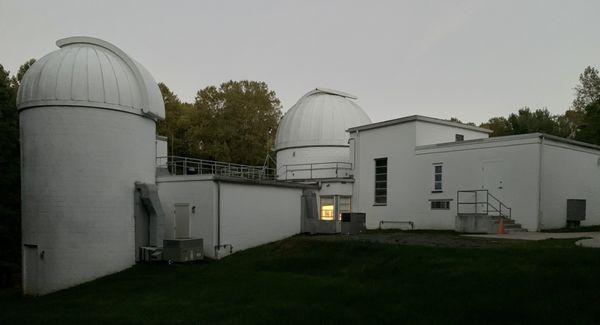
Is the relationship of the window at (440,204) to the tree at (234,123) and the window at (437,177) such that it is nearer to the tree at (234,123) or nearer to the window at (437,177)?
the window at (437,177)

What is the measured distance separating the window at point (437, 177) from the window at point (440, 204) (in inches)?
24.6

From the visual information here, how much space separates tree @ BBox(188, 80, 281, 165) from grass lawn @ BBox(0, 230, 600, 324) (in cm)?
3016

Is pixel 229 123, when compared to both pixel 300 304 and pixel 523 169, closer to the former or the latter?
pixel 523 169

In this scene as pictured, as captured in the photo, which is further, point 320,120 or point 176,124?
point 176,124

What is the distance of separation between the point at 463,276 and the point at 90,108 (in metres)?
16.0

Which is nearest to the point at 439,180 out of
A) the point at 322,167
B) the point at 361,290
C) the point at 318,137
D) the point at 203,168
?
the point at 322,167

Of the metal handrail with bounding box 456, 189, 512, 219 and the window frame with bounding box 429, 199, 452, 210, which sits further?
the window frame with bounding box 429, 199, 452, 210

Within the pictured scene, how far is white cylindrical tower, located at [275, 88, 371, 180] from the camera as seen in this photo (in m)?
33.9

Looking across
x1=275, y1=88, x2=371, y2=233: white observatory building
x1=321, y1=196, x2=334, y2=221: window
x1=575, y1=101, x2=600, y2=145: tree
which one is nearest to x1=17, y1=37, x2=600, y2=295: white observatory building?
x1=321, y1=196, x2=334, y2=221: window

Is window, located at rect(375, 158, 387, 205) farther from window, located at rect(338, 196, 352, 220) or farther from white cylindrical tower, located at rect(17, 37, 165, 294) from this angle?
white cylindrical tower, located at rect(17, 37, 165, 294)

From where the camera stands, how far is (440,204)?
25625 millimetres

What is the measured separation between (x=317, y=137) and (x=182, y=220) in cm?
1352

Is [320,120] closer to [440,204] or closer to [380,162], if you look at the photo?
[380,162]

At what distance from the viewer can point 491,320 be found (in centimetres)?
993
